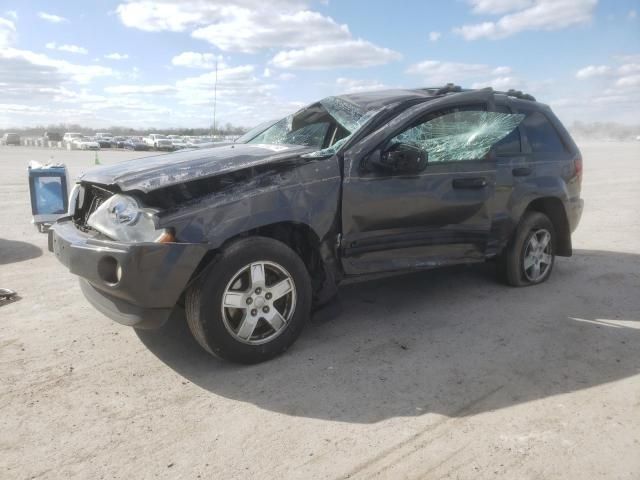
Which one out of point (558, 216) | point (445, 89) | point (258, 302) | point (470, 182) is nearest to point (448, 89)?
point (445, 89)

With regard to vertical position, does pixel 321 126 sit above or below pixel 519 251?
above

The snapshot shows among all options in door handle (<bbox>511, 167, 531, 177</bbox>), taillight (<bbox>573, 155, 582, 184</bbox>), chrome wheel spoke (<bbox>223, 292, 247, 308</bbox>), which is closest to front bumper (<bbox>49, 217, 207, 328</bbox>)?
chrome wheel spoke (<bbox>223, 292, 247, 308</bbox>)

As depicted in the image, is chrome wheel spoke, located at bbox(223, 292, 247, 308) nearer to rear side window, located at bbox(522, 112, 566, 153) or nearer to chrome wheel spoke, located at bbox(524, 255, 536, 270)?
chrome wheel spoke, located at bbox(524, 255, 536, 270)

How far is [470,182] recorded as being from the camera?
4.13 meters

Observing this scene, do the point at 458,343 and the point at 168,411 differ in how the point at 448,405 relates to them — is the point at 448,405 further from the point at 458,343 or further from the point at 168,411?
the point at 168,411

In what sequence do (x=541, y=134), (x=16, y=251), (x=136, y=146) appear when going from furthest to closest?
1. (x=136, y=146)
2. (x=16, y=251)
3. (x=541, y=134)

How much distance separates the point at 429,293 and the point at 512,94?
2093mm

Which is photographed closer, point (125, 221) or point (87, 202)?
point (125, 221)

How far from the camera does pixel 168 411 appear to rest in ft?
9.00

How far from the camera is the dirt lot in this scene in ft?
7.65

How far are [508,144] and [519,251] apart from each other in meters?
0.99

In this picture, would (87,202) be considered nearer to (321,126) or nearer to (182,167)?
(182,167)

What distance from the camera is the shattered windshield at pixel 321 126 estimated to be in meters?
3.84

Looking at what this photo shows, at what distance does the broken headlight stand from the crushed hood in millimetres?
112
